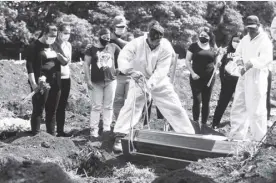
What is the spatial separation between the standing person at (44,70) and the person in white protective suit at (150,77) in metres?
0.98

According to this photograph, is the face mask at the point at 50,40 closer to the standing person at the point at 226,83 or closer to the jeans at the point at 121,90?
the jeans at the point at 121,90

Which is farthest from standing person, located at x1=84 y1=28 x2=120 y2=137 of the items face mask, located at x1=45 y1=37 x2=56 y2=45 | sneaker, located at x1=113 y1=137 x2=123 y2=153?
sneaker, located at x1=113 y1=137 x2=123 y2=153

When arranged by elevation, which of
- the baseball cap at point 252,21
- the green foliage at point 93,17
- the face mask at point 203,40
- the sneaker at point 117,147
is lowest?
the sneaker at point 117,147

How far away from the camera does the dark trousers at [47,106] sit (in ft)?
22.9

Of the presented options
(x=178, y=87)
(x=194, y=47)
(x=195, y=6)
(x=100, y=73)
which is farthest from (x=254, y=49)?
(x=195, y=6)

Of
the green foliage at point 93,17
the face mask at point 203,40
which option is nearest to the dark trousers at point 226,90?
the face mask at point 203,40

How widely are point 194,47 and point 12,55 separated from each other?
1986cm

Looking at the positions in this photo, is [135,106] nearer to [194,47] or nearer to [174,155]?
[174,155]

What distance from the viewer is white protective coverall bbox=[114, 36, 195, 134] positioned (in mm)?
6777

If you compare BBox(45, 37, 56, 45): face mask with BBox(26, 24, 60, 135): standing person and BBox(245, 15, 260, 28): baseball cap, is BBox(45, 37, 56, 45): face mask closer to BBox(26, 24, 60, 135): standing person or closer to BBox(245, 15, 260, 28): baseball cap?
BBox(26, 24, 60, 135): standing person

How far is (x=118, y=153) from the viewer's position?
22.4ft

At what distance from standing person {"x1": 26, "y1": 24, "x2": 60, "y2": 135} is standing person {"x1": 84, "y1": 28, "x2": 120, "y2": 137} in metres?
0.57

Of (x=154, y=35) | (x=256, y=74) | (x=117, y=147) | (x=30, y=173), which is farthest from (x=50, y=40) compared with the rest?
(x=256, y=74)

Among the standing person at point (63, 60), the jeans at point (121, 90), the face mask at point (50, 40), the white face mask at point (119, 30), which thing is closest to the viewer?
the face mask at point (50, 40)
